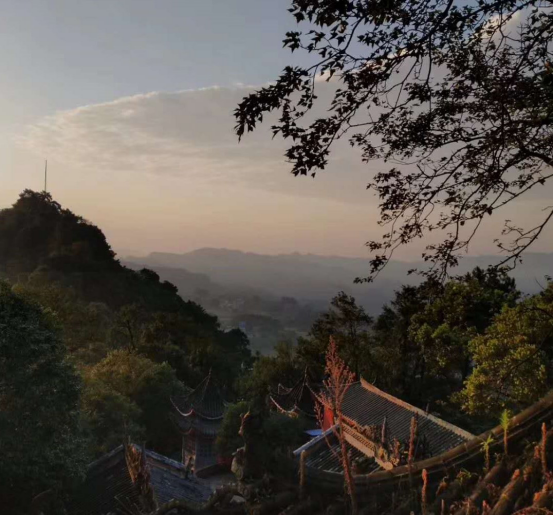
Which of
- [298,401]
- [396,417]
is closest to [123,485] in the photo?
[396,417]

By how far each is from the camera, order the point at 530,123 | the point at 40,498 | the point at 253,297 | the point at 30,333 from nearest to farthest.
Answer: the point at 530,123, the point at 40,498, the point at 30,333, the point at 253,297

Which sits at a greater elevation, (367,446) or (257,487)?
(257,487)

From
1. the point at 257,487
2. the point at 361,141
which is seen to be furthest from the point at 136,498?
the point at 361,141

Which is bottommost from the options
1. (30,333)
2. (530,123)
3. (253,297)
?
(253,297)

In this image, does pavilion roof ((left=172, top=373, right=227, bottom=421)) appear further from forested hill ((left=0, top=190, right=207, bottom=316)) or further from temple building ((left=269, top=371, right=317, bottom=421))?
forested hill ((left=0, top=190, right=207, bottom=316))

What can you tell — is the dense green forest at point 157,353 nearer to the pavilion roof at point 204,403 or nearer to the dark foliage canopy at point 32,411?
the dark foliage canopy at point 32,411

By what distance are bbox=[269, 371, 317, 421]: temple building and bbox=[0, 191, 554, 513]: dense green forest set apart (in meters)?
1.07

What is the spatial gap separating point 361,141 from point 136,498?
11505 millimetres

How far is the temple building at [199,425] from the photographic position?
78.7ft

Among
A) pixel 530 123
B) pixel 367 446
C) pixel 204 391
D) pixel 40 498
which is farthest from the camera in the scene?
pixel 204 391

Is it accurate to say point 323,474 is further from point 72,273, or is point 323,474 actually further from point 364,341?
point 72,273

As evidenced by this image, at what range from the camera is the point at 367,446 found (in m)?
15.1

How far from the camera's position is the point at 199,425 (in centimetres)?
2419

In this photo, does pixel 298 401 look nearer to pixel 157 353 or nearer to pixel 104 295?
pixel 157 353
